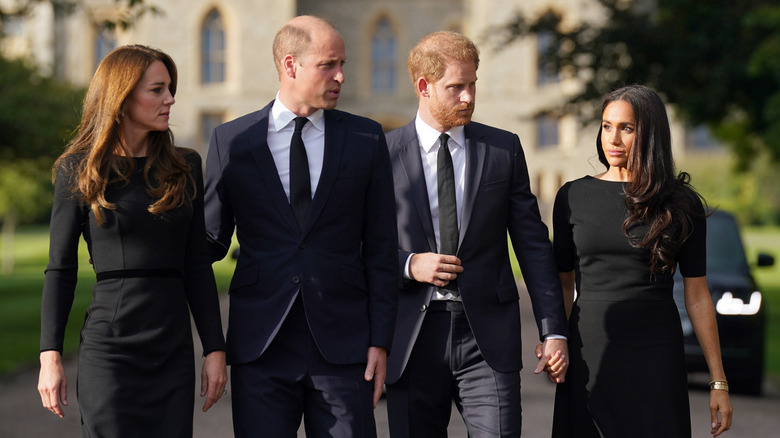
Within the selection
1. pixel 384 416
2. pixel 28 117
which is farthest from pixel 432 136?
pixel 28 117

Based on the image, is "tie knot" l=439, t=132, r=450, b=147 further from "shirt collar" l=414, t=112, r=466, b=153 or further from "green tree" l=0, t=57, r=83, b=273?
"green tree" l=0, t=57, r=83, b=273

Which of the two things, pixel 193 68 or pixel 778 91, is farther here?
pixel 193 68

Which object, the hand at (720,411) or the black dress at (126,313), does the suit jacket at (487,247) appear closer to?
the hand at (720,411)

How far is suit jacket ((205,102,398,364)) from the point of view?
4605mm

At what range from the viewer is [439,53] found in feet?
16.7

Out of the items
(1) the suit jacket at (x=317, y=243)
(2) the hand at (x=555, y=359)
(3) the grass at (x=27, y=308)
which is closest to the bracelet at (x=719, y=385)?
(2) the hand at (x=555, y=359)

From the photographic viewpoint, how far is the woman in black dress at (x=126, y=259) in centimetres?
426

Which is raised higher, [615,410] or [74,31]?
[74,31]

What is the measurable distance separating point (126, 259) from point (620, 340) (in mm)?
2018

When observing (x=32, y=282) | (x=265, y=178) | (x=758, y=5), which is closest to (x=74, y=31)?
(x=32, y=282)

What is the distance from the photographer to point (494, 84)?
182ft

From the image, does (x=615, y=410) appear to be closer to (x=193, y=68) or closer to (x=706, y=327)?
(x=706, y=327)

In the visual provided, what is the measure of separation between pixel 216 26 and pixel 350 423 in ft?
176

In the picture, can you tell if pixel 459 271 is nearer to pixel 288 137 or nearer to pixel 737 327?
pixel 288 137
